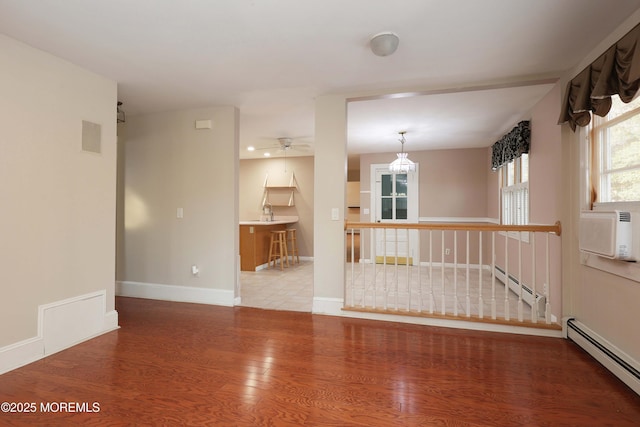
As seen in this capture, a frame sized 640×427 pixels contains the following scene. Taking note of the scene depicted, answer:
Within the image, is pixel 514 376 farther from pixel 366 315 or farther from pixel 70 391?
pixel 70 391

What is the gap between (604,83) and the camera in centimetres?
198

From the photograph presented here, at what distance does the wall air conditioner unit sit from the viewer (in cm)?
190

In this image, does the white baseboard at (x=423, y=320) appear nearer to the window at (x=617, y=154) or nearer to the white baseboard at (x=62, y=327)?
the window at (x=617, y=154)

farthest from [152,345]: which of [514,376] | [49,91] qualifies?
[514,376]

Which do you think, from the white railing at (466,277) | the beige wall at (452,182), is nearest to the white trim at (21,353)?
the white railing at (466,277)

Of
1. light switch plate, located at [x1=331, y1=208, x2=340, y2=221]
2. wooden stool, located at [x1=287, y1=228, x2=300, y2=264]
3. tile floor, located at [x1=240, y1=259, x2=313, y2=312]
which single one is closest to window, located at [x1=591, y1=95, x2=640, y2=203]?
light switch plate, located at [x1=331, y1=208, x2=340, y2=221]

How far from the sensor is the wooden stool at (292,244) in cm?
644

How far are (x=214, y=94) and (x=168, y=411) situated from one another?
2.76 m

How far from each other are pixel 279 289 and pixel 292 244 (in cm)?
215

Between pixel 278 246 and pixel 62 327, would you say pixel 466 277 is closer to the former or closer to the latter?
pixel 278 246

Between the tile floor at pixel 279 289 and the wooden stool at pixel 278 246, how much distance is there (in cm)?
26

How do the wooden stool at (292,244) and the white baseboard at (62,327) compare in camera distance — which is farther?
the wooden stool at (292,244)

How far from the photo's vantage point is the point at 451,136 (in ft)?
16.5

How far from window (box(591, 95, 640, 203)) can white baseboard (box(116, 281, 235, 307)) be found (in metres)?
3.55
